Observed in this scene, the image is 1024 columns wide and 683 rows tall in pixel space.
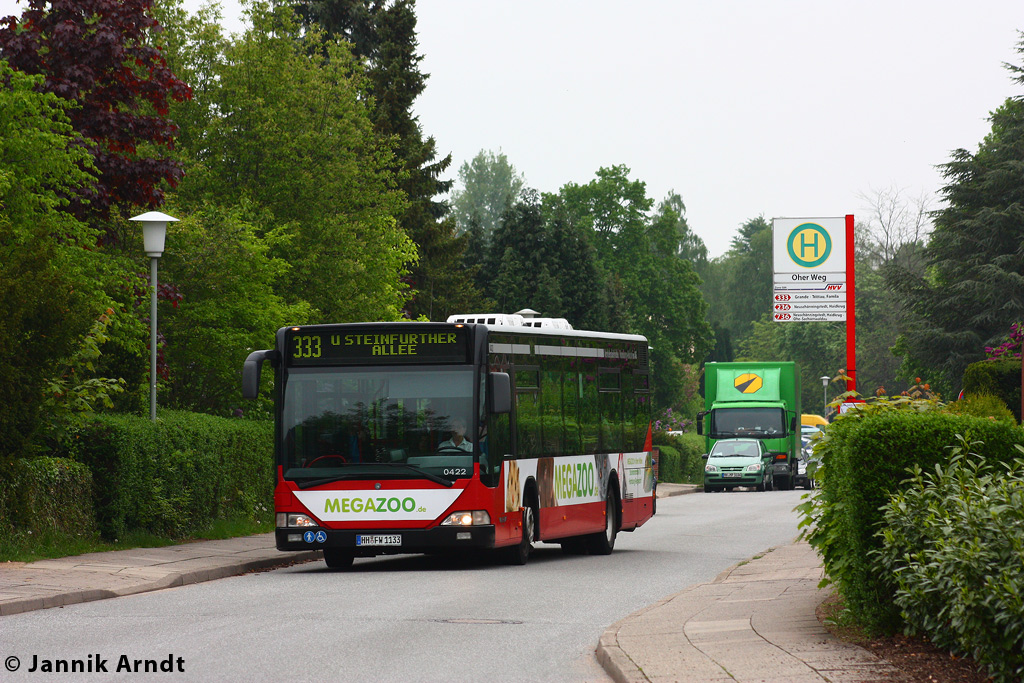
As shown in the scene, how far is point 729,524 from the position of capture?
29.5 metres

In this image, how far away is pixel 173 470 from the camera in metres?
19.7

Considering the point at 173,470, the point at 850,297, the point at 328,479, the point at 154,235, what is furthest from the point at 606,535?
the point at 154,235

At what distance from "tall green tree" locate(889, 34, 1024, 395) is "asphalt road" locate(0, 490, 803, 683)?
3599cm

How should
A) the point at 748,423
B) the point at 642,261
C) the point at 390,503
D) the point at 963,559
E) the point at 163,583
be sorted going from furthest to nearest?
the point at 642,261 < the point at 748,423 < the point at 390,503 < the point at 163,583 < the point at 963,559

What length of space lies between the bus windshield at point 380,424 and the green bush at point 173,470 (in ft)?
9.60

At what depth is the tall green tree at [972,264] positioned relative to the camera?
2057 inches

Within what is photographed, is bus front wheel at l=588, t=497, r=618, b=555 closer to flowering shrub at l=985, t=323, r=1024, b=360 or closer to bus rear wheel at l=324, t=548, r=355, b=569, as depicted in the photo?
bus rear wheel at l=324, t=548, r=355, b=569

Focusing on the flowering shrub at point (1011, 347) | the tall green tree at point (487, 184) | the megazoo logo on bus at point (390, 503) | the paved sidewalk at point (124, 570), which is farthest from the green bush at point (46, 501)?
the tall green tree at point (487, 184)

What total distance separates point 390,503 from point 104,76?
437 inches

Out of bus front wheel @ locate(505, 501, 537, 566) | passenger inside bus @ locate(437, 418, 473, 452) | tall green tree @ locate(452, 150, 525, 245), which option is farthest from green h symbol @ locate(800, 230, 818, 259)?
tall green tree @ locate(452, 150, 525, 245)

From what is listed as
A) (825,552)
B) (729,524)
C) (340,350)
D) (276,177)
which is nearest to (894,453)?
(825,552)

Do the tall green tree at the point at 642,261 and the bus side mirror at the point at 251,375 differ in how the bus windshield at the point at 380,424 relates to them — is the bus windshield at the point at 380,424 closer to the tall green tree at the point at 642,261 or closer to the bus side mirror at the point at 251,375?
the bus side mirror at the point at 251,375

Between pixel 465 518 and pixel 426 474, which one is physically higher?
pixel 426 474

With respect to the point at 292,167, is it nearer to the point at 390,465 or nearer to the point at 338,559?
the point at 338,559
